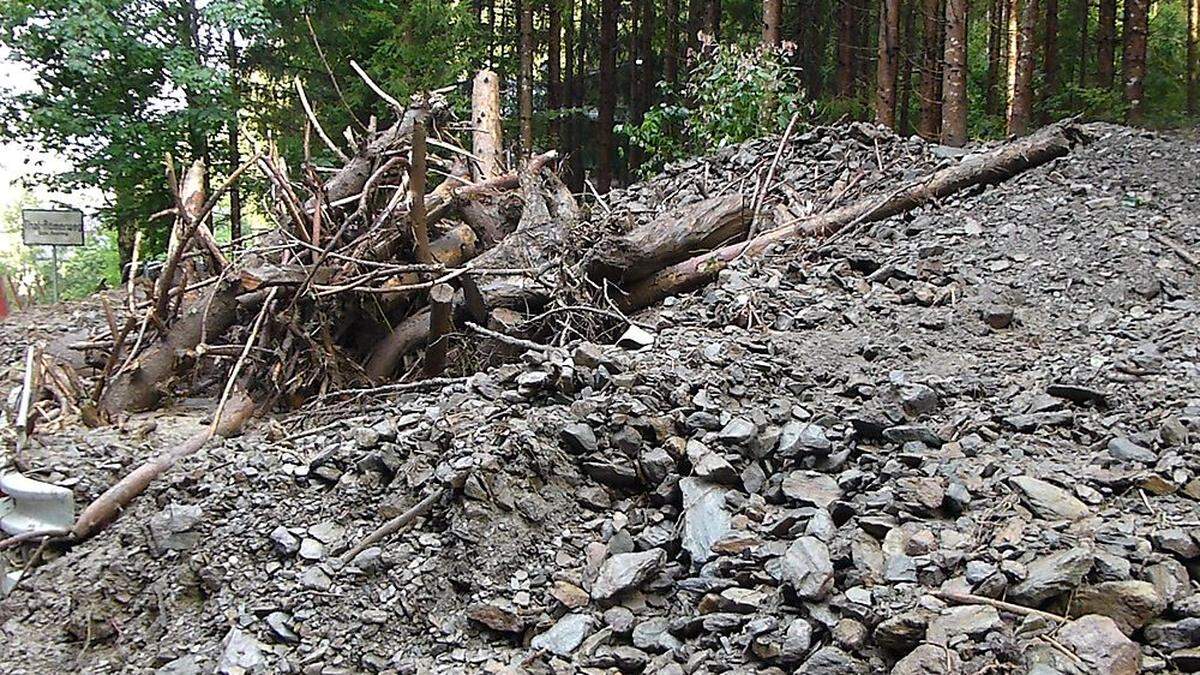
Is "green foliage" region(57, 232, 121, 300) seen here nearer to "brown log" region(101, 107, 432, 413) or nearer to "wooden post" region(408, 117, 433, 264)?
"brown log" region(101, 107, 432, 413)

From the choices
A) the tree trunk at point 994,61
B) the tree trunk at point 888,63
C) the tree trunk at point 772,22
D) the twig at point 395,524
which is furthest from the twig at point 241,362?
the tree trunk at point 994,61

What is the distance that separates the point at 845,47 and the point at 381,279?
36.7 ft

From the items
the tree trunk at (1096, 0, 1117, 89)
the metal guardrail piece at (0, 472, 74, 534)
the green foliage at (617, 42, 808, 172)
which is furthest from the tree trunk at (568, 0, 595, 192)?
the metal guardrail piece at (0, 472, 74, 534)

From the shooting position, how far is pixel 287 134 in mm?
13430

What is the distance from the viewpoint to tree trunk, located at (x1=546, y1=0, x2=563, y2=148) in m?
16.4

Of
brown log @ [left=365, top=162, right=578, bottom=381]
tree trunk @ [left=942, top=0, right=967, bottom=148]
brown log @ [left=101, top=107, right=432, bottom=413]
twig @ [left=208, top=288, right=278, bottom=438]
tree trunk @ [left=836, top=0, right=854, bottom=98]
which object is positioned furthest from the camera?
tree trunk @ [left=836, top=0, right=854, bottom=98]

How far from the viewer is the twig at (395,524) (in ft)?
8.89

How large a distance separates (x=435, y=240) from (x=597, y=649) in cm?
358

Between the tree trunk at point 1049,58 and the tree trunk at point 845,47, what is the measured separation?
3.37 metres

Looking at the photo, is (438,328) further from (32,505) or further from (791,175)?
(791,175)

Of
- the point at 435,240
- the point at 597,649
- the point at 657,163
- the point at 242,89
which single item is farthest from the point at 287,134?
the point at 597,649

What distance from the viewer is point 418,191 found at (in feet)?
13.2

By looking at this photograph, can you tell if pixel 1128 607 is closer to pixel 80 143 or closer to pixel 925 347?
pixel 925 347

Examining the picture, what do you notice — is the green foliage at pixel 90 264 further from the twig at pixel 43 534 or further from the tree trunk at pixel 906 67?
the tree trunk at pixel 906 67
